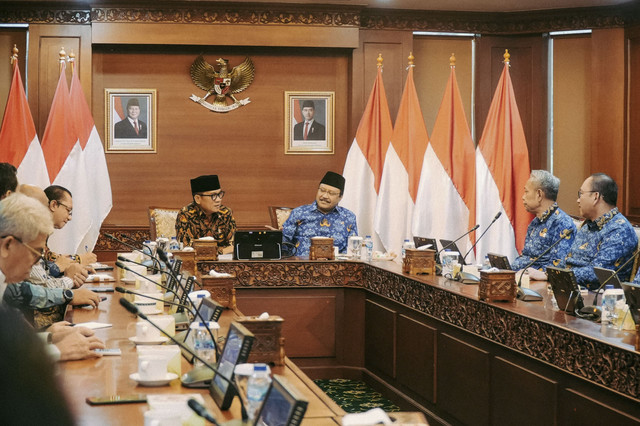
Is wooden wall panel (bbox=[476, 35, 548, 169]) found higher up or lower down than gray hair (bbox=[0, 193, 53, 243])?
higher up

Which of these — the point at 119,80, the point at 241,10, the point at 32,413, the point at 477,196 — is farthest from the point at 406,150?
the point at 32,413

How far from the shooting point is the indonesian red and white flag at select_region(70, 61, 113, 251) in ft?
23.9

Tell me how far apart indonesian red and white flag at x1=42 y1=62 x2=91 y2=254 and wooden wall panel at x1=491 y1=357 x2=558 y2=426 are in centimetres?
465

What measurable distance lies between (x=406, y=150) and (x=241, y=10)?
2.03 meters

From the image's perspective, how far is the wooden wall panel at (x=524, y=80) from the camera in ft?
26.2

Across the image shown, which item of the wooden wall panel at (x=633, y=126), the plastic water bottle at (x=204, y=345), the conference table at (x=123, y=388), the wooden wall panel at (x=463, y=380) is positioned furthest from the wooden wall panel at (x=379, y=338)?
the wooden wall panel at (x=633, y=126)

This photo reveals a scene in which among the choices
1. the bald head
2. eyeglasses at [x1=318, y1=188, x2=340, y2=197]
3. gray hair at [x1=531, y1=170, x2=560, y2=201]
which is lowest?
the bald head

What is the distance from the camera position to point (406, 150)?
733 cm

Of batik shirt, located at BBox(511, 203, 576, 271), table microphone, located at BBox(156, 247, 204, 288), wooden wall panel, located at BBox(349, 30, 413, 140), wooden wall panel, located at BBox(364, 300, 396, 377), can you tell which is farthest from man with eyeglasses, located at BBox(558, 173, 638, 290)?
wooden wall panel, located at BBox(349, 30, 413, 140)

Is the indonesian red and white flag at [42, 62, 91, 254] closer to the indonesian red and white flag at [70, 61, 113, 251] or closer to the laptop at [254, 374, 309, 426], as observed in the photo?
the indonesian red and white flag at [70, 61, 113, 251]

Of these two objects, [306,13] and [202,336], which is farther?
[306,13]

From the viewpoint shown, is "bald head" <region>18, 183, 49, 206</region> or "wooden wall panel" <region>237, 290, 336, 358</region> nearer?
"bald head" <region>18, 183, 49, 206</region>

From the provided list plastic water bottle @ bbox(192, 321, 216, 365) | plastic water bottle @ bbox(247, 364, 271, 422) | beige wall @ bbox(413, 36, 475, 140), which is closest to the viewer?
plastic water bottle @ bbox(247, 364, 271, 422)

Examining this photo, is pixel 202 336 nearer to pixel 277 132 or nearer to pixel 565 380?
pixel 565 380
